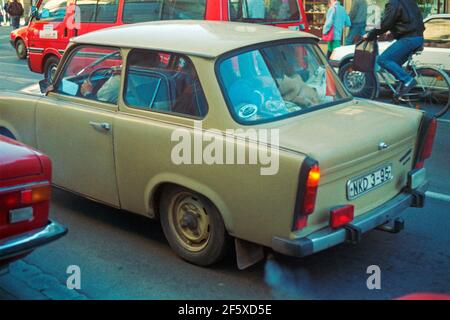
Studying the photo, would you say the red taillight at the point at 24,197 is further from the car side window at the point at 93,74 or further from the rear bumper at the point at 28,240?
the car side window at the point at 93,74

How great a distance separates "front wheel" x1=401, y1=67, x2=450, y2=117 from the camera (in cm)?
979

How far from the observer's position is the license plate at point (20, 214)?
3.83 meters

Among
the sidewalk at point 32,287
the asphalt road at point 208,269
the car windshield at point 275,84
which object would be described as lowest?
the asphalt road at point 208,269

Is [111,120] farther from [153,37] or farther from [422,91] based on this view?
[422,91]

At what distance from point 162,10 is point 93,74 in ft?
17.2

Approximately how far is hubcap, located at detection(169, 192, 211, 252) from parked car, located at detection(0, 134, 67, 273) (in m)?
0.93

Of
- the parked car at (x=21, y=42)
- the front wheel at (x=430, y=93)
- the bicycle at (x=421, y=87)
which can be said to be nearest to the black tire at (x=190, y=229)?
the bicycle at (x=421, y=87)

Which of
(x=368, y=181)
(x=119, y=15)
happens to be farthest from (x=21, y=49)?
(x=368, y=181)

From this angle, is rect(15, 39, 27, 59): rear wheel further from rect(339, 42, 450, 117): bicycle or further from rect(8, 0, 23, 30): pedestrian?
rect(339, 42, 450, 117): bicycle

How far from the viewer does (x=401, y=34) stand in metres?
9.67

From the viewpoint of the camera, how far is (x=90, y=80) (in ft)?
18.0

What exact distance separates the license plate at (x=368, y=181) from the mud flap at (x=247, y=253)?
72 centimetres

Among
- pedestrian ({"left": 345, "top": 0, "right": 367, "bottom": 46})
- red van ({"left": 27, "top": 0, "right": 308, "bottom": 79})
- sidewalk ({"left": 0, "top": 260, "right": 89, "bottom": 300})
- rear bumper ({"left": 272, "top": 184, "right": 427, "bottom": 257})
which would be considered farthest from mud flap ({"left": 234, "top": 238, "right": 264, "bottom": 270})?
pedestrian ({"left": 345, "top": 0, "right": 367, "bottom": 46})

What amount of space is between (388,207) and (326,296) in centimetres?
77
